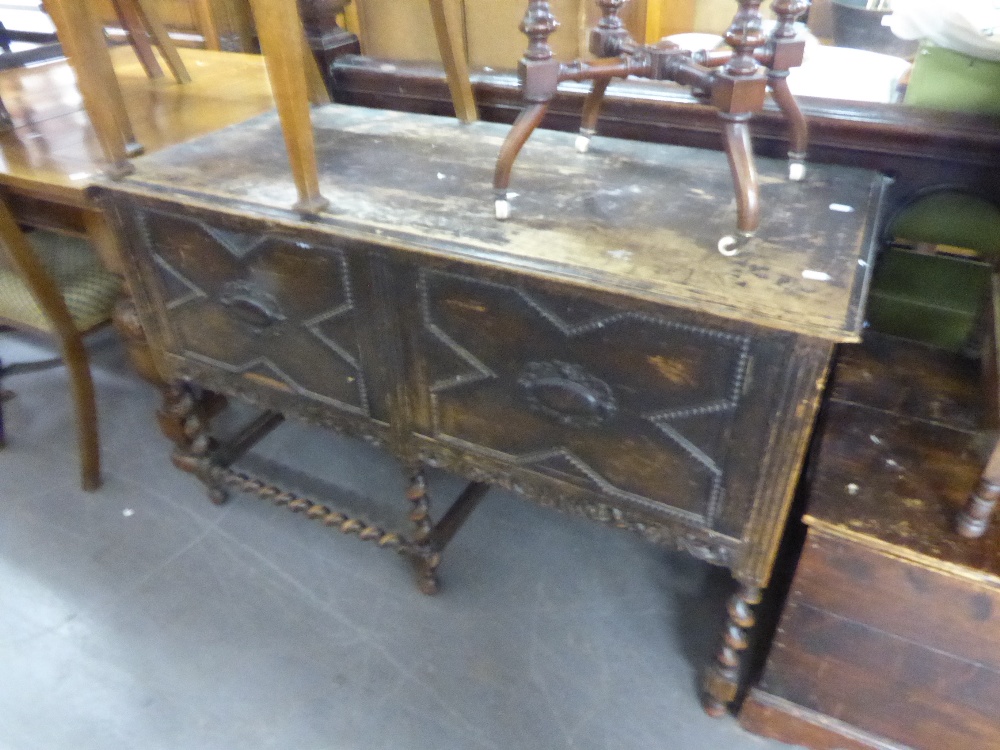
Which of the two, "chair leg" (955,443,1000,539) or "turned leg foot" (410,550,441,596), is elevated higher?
"chair leg" (955,443,1000,539)

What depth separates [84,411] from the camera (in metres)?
1.89

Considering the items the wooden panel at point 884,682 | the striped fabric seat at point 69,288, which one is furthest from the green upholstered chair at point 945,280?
the striped fabric seat at point 69,288

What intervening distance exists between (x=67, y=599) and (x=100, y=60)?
119 centimetres

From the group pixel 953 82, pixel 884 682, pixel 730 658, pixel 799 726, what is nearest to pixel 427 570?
pixel 730 658

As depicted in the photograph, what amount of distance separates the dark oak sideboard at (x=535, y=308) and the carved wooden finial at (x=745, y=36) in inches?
8.6

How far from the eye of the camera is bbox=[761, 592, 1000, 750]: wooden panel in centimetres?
111

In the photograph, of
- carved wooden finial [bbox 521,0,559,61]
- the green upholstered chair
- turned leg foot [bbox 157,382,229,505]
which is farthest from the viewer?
turned leg foot [bbox 157,382,229,505]

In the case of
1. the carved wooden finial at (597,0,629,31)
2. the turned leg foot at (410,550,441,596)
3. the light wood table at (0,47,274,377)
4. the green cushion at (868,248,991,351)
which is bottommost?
the turned leg foot at (410,550,441,596)

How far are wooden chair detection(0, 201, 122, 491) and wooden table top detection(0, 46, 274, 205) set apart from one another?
173mm

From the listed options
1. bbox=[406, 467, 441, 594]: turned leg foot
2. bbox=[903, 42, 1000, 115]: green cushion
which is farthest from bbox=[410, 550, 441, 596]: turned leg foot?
bbox=[903, 42, 1000, 115]: green cushion

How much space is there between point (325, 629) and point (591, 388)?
924 millimetres

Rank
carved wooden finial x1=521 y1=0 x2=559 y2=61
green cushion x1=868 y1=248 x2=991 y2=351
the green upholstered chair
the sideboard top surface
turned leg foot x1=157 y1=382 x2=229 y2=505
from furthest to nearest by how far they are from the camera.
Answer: turned leg foot x1=157 y1=382 x2=229 y2=505 < green cushion x1=868 y1=248 x2=991 y2=351 < the green upholstered chair < carved wooden finial x1=521 y1=0 x2=559 y2=61 < the sideboard top surface

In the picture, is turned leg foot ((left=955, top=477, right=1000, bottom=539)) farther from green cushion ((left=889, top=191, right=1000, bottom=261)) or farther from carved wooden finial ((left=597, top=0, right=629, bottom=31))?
carved wooden finial ((left=597, top=0, right=629, bottom=31))

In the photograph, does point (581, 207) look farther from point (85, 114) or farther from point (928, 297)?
point (85, 114)
